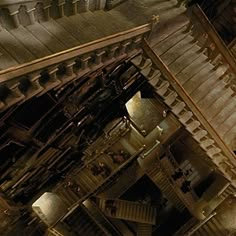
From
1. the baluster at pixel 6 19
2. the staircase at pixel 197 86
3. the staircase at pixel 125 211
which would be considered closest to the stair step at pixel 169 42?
the staircase at pixel 197 86

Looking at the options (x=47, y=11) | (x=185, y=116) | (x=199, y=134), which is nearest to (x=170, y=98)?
(x=185, y=116)

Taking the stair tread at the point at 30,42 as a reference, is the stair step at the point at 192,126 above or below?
below

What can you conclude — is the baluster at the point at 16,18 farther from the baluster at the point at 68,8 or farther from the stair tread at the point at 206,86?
the stair tread at the point at 206,86

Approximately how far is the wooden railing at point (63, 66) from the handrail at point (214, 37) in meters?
3.03

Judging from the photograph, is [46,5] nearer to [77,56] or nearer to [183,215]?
[77,56]

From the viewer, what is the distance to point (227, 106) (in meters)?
11.8

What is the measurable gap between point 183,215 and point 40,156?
254 inches

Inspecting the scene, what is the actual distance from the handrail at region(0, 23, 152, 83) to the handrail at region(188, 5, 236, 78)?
317 centimetres

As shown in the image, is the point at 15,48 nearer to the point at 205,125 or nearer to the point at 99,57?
the point at 99,57

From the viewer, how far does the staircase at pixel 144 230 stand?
13758 mm

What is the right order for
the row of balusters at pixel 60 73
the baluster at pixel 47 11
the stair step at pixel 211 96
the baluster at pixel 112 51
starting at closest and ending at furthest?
1. the row of balusters at pixel 60 73
2. the baluster at pixel 47 11
3. the baluster at pixel 112 51
4. the stair step at pixel 211 96

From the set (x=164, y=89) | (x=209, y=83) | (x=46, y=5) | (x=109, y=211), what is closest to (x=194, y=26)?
(x=209, y=83)

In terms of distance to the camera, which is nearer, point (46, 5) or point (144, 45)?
point (46, 5)

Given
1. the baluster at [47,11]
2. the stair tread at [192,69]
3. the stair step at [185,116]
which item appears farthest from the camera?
the stair tread at [192,69]
